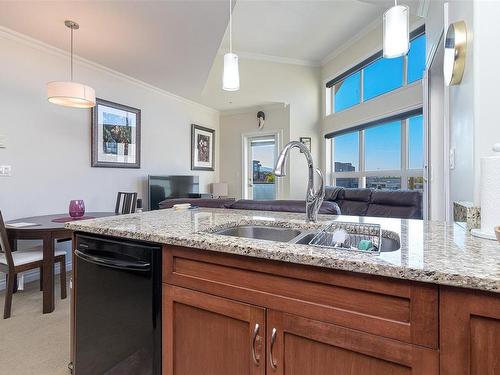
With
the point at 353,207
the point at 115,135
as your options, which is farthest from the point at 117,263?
the point at 353,207

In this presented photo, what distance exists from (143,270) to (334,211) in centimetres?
175

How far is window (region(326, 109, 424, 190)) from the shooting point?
14.1 ft

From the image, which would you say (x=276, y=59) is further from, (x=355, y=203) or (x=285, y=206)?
(x=285, y=206)

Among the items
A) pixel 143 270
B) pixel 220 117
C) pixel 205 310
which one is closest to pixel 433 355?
pixel 205 310

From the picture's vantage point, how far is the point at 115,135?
160 inches

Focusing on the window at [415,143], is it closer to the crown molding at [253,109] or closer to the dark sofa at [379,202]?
the dark sofa at [379,202]

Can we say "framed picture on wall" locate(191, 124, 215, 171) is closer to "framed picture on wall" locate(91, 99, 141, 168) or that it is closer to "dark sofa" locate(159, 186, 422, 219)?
"framed picture on wall" locate(91, 99, 141, 168)

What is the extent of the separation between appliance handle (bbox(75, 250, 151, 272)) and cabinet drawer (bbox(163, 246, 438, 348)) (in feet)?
0.42

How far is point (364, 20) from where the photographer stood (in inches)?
180

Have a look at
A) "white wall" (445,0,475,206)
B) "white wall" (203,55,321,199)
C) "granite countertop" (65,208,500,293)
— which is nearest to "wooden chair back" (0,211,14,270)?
"granite countertop" (65,208,500,293)

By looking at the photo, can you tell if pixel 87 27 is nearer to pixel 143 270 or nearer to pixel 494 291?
pixel 143 270

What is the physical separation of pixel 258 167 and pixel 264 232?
208 inches

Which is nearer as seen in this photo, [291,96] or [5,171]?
[5,171]

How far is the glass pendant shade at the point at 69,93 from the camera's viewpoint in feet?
8.07
